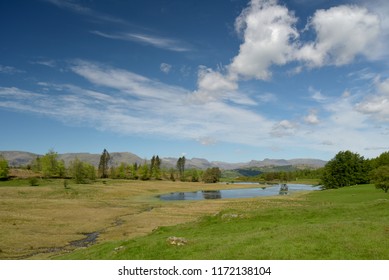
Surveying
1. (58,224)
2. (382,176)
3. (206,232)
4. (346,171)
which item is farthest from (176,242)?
(346,171)

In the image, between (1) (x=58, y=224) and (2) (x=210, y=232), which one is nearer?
(2) (x=210, y=232)

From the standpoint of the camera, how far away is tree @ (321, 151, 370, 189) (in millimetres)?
132875

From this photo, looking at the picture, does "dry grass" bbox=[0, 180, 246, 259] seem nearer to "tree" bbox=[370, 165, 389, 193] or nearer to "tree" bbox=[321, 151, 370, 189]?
"tree" bbox=[370, 165, 389, 193]

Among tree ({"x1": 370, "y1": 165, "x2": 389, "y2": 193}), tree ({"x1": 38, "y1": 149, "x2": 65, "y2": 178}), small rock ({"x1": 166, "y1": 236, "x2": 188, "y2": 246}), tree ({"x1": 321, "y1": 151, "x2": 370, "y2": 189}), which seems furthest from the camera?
tree ({"x1": 38, "y1": 149, "x2": 65, "y2": 178})

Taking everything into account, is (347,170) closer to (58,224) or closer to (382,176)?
(382,176)

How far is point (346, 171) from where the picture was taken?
13338 cm

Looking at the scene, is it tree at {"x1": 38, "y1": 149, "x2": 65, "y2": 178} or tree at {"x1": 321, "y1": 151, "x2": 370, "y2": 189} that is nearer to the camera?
tree at {"x1": 321, "y1": 151, "x2": 370, "y2": 189}

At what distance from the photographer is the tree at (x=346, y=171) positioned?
133 meters

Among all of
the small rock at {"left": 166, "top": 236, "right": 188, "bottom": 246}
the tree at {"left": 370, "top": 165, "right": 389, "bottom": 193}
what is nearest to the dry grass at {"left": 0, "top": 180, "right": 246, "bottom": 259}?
the small rock at {"left": 166, "top": 236, "right": 188, "bottom": 246}

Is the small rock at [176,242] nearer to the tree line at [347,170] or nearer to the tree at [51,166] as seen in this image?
the tree line at [347,170]

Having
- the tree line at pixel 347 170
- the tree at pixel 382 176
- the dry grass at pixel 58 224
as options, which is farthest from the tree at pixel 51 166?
the tree at pixel 382 176
